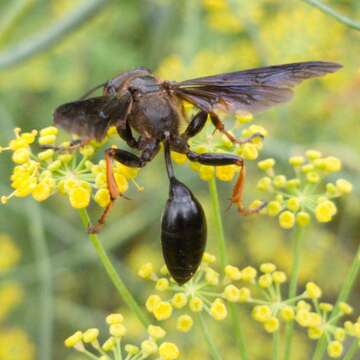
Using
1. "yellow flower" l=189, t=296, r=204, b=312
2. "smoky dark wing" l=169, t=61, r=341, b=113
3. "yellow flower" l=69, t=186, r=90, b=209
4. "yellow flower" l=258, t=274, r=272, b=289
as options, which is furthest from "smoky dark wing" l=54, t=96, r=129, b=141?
"yellow flower" l=258, t=274, r=272, b=289

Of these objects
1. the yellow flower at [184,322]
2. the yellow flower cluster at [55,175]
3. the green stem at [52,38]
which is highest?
the green stem at [52,38]

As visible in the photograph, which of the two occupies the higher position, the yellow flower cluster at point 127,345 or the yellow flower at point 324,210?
the yellow flower at point 324,210

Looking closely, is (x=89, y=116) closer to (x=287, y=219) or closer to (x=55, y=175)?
(x=55, y=175)

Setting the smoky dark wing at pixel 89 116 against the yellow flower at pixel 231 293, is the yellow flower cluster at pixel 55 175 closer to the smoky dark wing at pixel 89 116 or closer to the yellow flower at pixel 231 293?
the smoky dark wing at pixel 89 116

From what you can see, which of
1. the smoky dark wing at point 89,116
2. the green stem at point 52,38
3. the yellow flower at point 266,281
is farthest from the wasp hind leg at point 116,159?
the green stem at point 52,38

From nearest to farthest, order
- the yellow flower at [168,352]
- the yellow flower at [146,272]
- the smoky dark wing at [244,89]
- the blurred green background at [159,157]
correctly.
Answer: the yellow flower at [168,352], the yellow flower at [146,272], the smoky dark wing at [244,89], the blurred green background at [159,157]

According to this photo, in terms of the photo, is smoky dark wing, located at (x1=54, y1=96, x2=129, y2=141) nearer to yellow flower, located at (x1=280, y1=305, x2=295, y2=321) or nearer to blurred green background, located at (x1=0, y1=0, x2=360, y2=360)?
yellow flower, located at (x1=280, y1=305, x2=295, y2=321)

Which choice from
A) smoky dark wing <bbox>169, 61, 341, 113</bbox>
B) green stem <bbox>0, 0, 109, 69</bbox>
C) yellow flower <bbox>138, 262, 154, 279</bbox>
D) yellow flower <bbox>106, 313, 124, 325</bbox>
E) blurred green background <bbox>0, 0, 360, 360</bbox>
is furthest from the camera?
blurred green background <bbox>0, 0, 360, 360</bbox>
